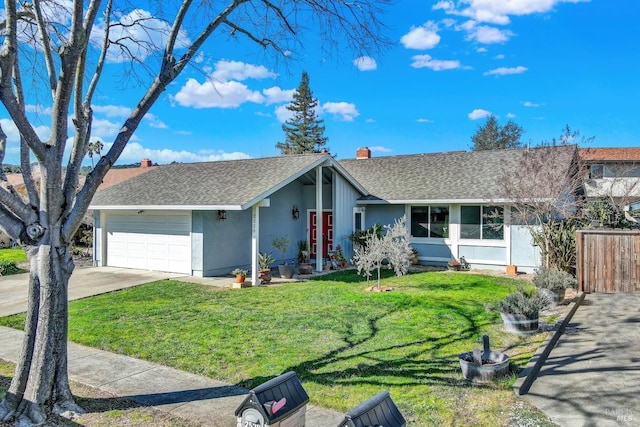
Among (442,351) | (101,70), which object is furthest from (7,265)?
(442,351)

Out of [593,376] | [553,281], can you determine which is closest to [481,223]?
[553,281]

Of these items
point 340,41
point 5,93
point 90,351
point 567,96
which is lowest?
point 90,351

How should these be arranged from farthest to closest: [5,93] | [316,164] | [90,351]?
1. [316,164]
2. [90,351]
3. [5,93]

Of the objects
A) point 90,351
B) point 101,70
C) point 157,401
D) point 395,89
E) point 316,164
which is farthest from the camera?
point 395,89

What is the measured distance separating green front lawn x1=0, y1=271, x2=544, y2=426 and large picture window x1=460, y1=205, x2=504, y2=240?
12.0ft

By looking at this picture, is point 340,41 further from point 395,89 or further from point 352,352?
point 395,89

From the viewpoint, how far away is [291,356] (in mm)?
6223

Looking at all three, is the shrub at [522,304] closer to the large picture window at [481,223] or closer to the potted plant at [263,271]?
the potted plant at [263,271]

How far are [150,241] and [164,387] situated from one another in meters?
11.0

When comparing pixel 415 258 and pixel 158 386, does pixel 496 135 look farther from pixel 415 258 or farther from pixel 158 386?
pixel 158 386

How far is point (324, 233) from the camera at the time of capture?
16875 mm

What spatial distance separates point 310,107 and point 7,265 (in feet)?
138

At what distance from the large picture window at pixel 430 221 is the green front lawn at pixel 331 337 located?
451 cm

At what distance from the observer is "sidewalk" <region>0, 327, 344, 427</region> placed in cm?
434
